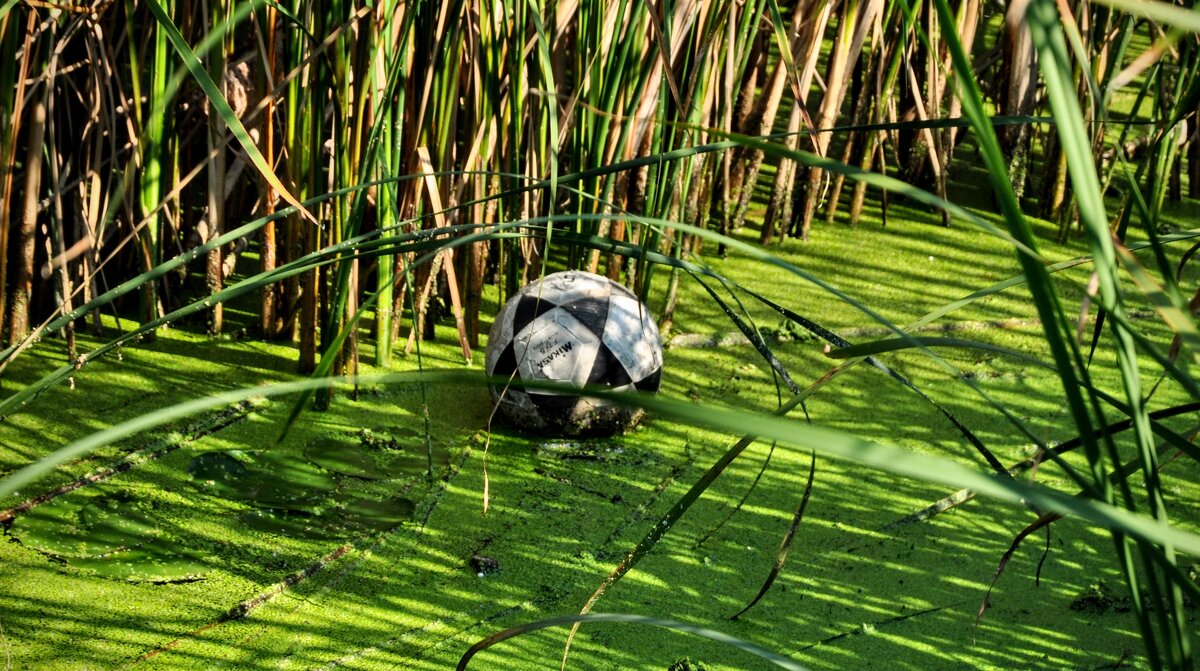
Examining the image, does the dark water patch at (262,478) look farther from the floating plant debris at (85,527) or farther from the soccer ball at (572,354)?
the soccer ball at (572,354)

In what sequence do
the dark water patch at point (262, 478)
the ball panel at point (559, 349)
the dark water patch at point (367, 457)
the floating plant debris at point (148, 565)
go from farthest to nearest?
the ball panel at point (559, 349), the dark water patch at point (367, 457), the dark water patch at point (262, 478), the floating plant debris at point (148, 565)

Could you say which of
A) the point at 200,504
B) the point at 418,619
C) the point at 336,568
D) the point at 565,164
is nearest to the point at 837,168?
the point at 418,619

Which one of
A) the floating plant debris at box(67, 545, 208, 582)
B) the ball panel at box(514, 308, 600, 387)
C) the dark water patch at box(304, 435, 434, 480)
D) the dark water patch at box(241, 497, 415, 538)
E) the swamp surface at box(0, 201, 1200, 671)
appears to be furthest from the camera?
the ball panel at box(514, 308, 600, 387)

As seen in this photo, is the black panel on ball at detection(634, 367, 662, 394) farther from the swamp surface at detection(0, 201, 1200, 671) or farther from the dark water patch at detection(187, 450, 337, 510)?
the dark water patch at detection(187, 450, 337, 510)

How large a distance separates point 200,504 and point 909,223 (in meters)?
2.79

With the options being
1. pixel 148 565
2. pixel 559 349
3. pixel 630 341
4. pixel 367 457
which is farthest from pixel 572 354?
pixel 148 565

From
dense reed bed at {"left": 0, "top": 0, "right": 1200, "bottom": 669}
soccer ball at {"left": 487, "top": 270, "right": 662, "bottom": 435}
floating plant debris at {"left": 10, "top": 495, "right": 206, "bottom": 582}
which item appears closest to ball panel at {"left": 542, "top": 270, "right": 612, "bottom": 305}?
soccer ball at {"left": 487, "top": 270, "right": 662, "bottom": 435}

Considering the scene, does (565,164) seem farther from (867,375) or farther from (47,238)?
(47,238)

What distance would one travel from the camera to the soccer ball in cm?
290

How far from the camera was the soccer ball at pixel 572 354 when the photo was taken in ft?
9.53

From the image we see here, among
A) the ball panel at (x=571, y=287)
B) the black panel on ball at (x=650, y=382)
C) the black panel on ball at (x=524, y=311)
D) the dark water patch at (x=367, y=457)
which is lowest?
the dark water patch at (x=367, y=457)

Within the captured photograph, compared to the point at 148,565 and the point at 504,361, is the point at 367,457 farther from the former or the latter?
the point at 148,565

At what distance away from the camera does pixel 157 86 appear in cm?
272

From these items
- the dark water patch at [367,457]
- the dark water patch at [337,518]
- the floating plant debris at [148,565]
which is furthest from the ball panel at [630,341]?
the floating plant debris at [148,565]
